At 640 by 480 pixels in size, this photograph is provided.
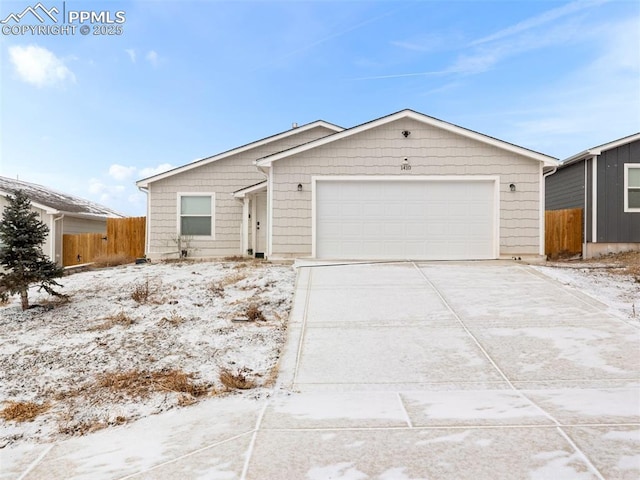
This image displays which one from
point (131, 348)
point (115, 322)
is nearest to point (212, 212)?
point (115, 322)

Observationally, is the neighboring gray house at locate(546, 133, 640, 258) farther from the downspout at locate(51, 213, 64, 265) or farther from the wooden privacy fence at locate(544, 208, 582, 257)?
the downspout at locate(51, 213, 64, 265)

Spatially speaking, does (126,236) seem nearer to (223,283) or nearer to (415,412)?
(223,283)

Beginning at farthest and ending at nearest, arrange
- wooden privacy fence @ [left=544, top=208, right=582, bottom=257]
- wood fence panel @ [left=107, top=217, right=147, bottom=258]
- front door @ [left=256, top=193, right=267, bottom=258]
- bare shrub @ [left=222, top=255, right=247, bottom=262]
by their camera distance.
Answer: wood fence panel @ [left=107, top=217, right=147, bottom=258]
wooden privacy fence @ [left=544, top=208, right=582, bottom=257]
front door @ [left=256, top=193, right=267, bottom=258]
bare shrub @ [left=222, top=255, right=247, bottom=262]

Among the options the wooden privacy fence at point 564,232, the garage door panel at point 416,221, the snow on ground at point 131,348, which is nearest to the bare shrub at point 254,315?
the snow on ground at point 131,348

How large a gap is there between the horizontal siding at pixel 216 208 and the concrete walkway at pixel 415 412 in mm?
9148

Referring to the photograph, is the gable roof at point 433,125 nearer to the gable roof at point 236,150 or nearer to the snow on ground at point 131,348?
the gable roof at point 236,150

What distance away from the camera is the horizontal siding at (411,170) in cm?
1176

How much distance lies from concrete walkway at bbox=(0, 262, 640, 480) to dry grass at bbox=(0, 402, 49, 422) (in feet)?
2.03

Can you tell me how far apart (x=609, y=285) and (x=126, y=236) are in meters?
15.9

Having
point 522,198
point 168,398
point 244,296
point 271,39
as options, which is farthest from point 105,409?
point 271,39

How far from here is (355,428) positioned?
10.3 feet

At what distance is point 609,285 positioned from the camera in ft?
28.6

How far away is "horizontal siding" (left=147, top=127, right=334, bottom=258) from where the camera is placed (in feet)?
50.5

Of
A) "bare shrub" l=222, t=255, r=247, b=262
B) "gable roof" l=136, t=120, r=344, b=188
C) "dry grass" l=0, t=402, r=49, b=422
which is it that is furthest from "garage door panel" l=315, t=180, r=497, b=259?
"dry grass" l=0, t=402, r=49, b=422
